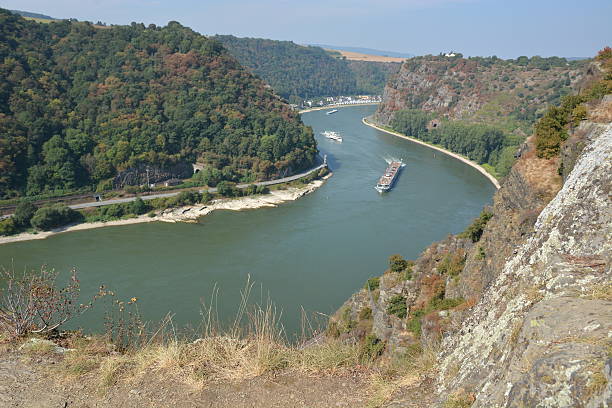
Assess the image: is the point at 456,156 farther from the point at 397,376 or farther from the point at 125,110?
the point at 397,376

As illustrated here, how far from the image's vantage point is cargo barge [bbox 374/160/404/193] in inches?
1487

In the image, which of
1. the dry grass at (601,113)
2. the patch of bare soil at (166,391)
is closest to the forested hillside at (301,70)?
the dry grass at (601,113)

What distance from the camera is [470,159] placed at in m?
51.3

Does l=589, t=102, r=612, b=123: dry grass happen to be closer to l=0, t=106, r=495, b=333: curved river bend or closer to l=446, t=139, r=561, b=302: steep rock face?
l=446, t=139, r=561, b=302: steep rock face

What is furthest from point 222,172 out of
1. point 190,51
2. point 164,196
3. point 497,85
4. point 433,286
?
point 497,85

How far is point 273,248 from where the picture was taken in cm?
2592

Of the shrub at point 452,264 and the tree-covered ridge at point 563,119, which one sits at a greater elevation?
the tree-covered ridge at point 563,119

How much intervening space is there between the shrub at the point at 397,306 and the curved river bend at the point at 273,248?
18.5ft

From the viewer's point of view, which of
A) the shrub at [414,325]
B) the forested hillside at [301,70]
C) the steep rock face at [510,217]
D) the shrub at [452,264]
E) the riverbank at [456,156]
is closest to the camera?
the steep rock face at [510,217]

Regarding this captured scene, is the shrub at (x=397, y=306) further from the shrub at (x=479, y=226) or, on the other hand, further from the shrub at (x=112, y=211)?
the shrub at (x=112, y=211)

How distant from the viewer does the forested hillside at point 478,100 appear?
5141 centimetres

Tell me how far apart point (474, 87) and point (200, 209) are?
168ft

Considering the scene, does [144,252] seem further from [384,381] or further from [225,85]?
→ [225,85]

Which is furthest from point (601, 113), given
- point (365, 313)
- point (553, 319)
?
point (365, 313)
